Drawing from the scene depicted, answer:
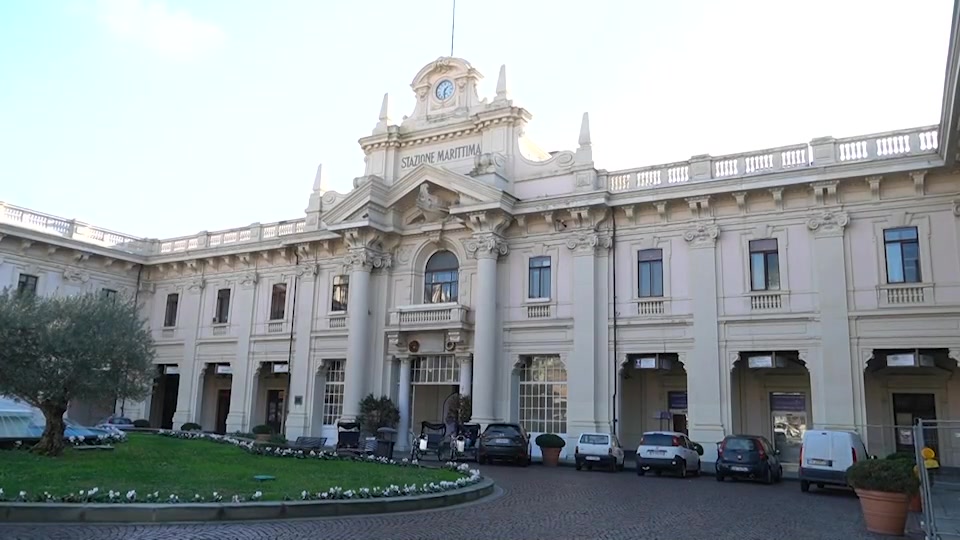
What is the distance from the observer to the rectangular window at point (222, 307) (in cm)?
3903

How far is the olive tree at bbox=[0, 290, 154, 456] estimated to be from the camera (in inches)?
736

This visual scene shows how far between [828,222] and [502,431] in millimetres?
13005

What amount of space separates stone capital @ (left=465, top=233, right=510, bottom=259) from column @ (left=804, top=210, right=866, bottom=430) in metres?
11.5

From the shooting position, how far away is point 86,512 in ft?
36.2

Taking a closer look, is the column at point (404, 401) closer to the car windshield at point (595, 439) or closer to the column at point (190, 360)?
the car windshield at point (595, 439)

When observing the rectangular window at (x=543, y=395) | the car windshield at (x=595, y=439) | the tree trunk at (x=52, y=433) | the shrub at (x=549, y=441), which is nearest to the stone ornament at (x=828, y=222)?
the car windshield at (x=595, y=439)

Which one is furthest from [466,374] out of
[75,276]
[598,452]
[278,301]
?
[75,276]

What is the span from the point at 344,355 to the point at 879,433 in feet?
69.8

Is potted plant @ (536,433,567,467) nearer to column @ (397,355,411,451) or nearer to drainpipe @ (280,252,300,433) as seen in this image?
column @ (397,355,411,451)

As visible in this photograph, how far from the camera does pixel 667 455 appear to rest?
2264cm

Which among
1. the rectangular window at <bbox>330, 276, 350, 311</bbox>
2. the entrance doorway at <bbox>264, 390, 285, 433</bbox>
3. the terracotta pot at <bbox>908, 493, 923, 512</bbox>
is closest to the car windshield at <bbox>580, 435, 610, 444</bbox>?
the terracotta pot at <bbox>908, 493, 923, 512</bbox>

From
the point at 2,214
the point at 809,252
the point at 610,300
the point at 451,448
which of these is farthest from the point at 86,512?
the point at 2,214

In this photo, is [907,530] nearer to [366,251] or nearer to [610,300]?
[610,300]

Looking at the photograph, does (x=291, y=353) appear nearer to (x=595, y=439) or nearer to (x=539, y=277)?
(x=539, y=277)
